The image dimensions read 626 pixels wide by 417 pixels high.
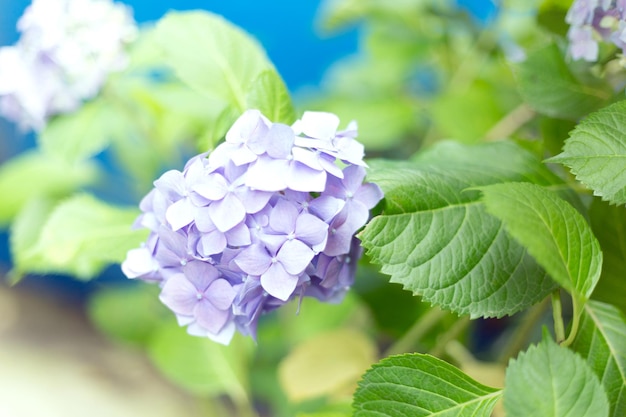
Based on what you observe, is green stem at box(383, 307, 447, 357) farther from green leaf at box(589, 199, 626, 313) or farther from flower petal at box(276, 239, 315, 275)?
flower petal at box(276, 239, 315, 275)

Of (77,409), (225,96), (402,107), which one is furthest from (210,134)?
(77,409)

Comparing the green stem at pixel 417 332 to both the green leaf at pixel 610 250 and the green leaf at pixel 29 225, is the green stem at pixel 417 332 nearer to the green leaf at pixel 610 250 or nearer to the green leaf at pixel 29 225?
the green leaf at pixel 610 250

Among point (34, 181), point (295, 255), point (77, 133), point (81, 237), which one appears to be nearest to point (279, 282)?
point (295, 255)

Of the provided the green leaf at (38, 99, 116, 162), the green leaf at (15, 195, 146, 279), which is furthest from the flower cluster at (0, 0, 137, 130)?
the green leaf at (15, 195, 146, 279)

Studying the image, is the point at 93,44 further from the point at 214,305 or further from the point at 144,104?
the point at 214,305

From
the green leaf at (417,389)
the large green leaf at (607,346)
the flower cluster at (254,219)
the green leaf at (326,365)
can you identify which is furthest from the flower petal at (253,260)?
the green leaf at (326,365)
